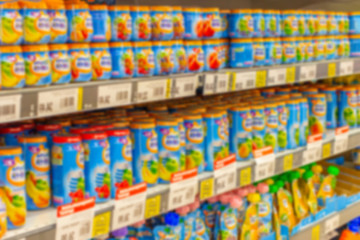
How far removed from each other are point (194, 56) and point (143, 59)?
0.27 m

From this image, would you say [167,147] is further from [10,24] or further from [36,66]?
[10,24]

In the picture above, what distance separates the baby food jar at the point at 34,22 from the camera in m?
1.30

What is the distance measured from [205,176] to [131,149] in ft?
1.14

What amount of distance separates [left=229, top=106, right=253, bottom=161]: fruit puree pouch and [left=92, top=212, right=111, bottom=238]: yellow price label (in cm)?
79

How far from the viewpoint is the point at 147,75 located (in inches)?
64.7

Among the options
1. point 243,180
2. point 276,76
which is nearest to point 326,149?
point 276,76

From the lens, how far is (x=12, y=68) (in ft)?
4.08

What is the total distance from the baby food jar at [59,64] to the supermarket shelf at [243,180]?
1.29 ft

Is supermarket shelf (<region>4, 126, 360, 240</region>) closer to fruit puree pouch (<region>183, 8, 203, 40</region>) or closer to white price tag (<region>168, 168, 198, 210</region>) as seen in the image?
white price tag (<region>168, 168, 198, 210</region>)

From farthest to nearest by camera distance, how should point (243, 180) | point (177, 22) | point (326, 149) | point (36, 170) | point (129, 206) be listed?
point (326, 149) < point (243, 180) < point (177, 22) < point (129, 206) < point (36, 170)

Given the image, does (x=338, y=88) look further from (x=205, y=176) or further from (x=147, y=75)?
(x=147, y=75)

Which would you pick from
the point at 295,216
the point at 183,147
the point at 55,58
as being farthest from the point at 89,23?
the point at 295,216

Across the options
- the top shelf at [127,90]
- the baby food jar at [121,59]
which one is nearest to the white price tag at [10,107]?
the top shelf at [127,90]

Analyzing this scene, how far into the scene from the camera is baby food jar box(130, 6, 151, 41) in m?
1.62
